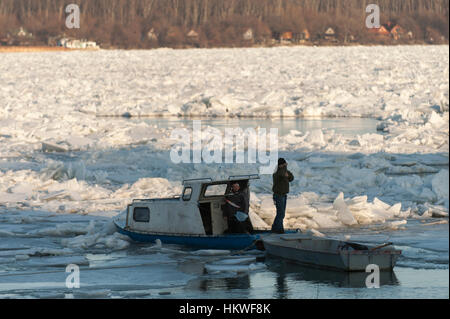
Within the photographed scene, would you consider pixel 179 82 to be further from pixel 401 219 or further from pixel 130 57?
pixel 401 219

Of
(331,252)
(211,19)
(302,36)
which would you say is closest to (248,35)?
(302,36)

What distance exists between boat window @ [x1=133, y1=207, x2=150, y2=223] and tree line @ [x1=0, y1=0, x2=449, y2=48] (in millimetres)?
50279

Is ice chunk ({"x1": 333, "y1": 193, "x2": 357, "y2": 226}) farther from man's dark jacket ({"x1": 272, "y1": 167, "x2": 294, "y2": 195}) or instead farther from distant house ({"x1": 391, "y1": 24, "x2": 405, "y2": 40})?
distant house ({"x1": 391, "y1": 24, "x2": 405, "y2": 40})

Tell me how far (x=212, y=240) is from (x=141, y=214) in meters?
1.26

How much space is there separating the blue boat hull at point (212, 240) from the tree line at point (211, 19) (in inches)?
1993

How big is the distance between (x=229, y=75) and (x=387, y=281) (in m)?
24.9

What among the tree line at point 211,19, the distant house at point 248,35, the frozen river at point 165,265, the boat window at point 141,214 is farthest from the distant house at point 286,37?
the boat window at point 141,214

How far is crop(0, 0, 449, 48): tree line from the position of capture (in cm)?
6175

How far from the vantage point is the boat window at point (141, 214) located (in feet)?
35.6

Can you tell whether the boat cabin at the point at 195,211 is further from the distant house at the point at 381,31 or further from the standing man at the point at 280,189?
the distant house at the point at 381,31

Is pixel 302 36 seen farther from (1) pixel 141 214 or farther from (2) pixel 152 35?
(1) pixel 141 214

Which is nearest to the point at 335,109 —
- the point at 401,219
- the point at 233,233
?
the point at 401,219
